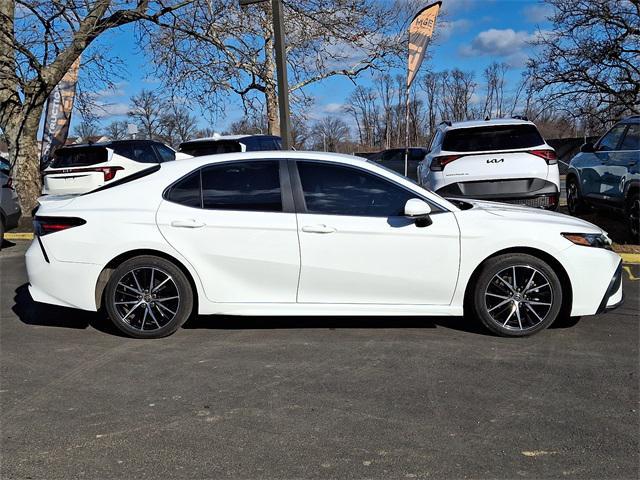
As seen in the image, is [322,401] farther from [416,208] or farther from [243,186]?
[243,186]

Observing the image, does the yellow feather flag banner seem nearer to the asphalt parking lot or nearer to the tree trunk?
the tree trunk

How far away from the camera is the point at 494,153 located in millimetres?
8148

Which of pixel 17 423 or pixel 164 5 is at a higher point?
pixel 164 5

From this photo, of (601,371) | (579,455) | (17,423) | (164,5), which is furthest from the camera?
(164,5)

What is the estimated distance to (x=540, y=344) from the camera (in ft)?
15.3

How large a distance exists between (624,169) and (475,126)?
2.12 metres

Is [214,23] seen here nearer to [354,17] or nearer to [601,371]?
[354,17]

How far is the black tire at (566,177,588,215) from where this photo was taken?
1021cm

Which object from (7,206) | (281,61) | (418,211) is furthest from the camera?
(7,206)

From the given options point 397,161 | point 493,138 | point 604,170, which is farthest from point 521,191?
point 397,161

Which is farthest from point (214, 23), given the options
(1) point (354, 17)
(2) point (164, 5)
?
(1) point (354, 17)

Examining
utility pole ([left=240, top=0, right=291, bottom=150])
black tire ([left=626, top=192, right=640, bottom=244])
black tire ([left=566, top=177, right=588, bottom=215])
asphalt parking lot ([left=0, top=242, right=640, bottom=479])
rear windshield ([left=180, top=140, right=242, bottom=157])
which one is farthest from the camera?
rear windshield ([left=180, top=140, right=242, bottom=157])

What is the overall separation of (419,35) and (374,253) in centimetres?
1031

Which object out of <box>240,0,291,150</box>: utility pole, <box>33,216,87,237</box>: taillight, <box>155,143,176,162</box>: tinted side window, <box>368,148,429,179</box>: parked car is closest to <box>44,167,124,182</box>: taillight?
<box>155,143,176,162</box>: tinted side window
